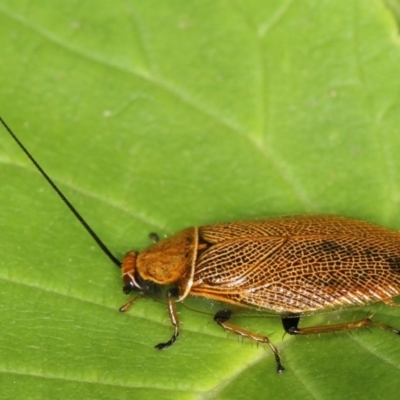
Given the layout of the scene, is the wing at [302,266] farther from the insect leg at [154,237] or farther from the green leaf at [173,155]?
the insect leg at [154,237]

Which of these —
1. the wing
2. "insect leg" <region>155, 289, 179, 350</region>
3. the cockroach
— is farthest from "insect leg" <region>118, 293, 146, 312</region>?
the wing

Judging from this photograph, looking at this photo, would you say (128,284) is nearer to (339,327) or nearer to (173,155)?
(173,155)

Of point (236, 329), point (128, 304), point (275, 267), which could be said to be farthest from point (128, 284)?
point (275, 267)

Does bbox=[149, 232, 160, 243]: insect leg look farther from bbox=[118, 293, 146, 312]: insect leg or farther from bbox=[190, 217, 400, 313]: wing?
bbox=[118, 293, 146, 312]: insect leg

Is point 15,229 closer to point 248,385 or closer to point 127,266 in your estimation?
point 127,266

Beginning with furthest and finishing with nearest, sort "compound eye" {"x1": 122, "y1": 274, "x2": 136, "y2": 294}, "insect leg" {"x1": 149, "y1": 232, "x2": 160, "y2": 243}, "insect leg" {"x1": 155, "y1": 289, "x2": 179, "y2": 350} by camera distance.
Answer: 1. "insect leg" {"x1": 149, "y1": 232, "x2": 160, "y2": 243}
2. "compound eye" {"x1": 122, "y1": 274, "x2": 136, "y2": 294}
3. "insect leg" {"x1": 155, "y1": 289, "x2": 179, "y2": 350}

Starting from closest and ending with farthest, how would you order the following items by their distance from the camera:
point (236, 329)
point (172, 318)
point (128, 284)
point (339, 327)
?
1. point (339, 327)
2. point (236, 329)
3. point (172, 318)
4. point (128, 284)

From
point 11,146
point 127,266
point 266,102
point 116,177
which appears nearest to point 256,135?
point 266,102
